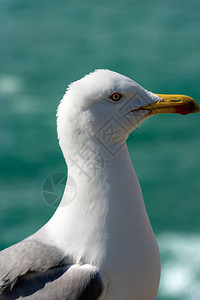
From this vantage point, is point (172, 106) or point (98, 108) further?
point (172, 106)

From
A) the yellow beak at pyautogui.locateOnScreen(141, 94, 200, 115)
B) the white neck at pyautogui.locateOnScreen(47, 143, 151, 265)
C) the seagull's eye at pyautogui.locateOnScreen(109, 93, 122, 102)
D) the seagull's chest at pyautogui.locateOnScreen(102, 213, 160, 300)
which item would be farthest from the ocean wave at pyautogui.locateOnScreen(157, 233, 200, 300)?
the seagull's eye at pyautogui.locateOnScreen(109, 93, 122, 102)

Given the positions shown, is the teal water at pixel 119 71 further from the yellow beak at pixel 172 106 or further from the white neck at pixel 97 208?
the yellow beak at pixel 172 106

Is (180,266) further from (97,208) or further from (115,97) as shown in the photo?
(115,97)

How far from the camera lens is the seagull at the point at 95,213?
182cm

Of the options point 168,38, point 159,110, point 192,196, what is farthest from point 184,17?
point 159,110

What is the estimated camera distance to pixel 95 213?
1869mm

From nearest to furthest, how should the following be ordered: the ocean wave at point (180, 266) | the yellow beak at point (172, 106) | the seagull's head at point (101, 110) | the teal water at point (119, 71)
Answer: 1. the seagull's head at point (101, 110)
2. the yellow beak at point (172, 106)
3. the ocean wave at point (180, 266)
4. the teal water at point (119, 71)

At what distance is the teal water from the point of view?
11.0ft

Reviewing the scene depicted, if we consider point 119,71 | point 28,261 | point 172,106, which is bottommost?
point 28,261

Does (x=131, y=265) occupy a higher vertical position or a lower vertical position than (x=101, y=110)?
lower

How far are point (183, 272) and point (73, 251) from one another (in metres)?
1.36

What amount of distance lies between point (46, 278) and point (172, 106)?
70cm

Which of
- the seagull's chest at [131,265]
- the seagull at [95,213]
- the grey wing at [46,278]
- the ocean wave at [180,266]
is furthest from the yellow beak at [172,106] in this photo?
the ocean wave at [180,266]

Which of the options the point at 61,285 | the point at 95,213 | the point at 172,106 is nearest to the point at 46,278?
the point at 61,285
